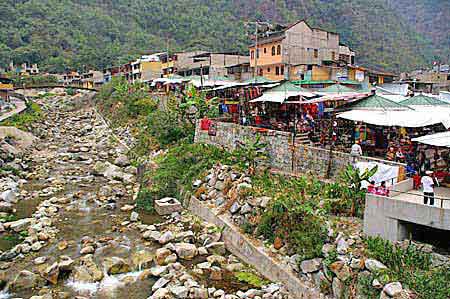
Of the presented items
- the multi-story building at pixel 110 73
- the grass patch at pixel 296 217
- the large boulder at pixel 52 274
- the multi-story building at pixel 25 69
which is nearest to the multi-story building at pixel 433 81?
the grass patch at pixel 296 217

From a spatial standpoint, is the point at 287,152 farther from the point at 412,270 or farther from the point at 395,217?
the point at 412,270

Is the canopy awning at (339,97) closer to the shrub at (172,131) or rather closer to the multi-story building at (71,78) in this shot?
the shrub at (172,131)

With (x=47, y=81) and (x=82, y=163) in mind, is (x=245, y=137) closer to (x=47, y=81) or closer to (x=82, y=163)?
(x=82, y=163)

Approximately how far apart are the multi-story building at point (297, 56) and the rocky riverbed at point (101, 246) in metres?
15.1

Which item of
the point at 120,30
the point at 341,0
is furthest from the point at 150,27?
the point at 341,0

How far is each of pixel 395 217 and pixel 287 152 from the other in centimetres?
716

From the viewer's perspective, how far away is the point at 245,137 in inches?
792

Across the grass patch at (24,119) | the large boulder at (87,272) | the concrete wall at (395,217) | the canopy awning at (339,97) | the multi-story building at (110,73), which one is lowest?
the large boulder at (87,272)

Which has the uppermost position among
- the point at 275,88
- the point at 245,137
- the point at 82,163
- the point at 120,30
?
the point at 120,30

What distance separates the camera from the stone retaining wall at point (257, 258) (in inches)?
470

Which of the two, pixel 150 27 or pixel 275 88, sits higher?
pixel 150 27

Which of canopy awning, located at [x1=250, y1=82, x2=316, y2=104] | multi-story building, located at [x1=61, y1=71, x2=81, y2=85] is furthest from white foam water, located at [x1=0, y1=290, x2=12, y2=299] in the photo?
multi-story building, located at [x1=61, y1=71, x2=81, y2=85]

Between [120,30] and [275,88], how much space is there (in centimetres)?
10051

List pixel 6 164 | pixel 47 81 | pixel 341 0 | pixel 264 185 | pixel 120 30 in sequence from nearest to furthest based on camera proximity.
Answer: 1. pixel 264 185
2. pixel 6 164
3. pixel 47 81
4. pixel 341 0
5. pixel 120 30
